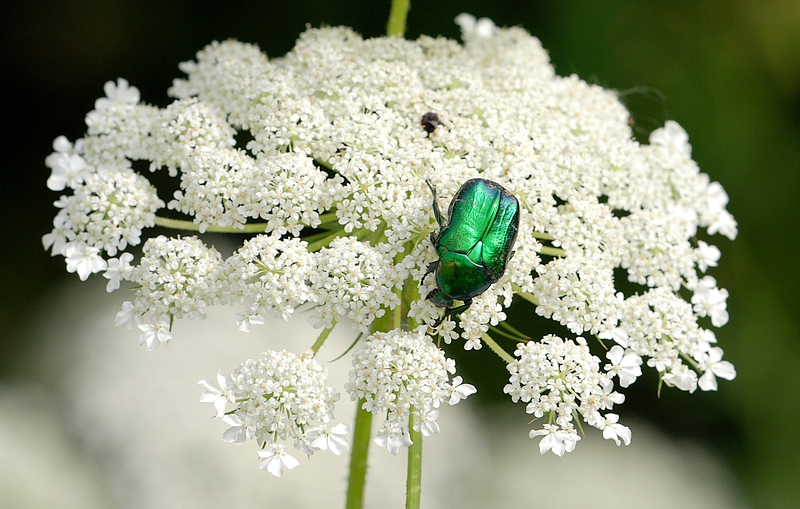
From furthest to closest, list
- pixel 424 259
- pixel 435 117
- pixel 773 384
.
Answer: pixel 773 384 → pixel 435 117 → pixel 424 259

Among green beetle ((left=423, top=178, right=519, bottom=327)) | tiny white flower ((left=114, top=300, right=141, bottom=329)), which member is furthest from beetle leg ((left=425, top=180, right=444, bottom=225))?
tiny white flower ((left=114, top=300, right=141, bottom=329))

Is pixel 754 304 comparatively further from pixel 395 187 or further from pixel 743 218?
pixel 395 187

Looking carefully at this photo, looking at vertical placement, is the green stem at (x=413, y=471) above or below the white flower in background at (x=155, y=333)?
below

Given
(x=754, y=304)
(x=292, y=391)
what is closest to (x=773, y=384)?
(x=754, y=304)

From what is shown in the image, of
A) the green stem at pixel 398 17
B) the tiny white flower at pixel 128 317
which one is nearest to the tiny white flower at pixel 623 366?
the tiny white flower at pixel 128 317

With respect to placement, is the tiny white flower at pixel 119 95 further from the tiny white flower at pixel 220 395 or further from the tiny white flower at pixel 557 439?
the tiny white flower at pixel 557 439

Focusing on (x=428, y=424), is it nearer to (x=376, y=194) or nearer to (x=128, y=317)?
(x=376, y=194)

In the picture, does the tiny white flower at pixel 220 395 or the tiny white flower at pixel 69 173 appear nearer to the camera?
the tiny white flower at pixel 220 395

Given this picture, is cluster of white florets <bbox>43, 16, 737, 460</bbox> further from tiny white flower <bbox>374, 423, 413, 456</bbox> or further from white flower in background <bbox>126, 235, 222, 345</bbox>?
tiny white flower <bbox>374, 423, 413, 456</bbox>

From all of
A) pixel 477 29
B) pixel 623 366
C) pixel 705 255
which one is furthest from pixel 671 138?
pixel 623 366
